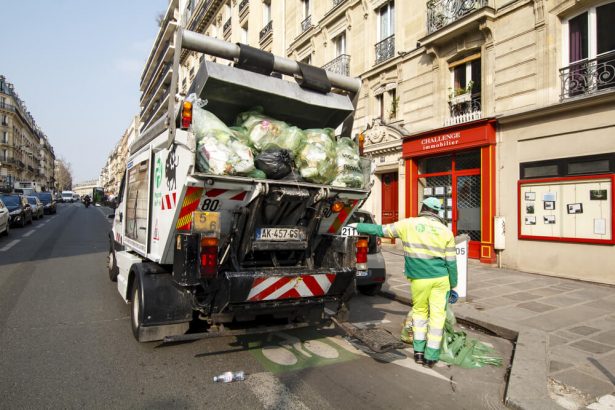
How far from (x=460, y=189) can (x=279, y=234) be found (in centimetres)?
889

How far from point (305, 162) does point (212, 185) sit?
1.02 m

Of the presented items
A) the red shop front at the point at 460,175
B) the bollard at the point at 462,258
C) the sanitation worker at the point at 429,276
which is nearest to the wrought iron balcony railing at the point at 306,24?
the red shop front at the point at 460,175

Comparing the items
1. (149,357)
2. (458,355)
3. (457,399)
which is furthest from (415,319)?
(149,357)

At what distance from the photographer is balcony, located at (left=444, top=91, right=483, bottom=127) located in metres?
11.2

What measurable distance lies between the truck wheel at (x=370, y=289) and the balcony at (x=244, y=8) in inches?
869

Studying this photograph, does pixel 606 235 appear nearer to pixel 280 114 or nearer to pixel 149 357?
pixel 280 114

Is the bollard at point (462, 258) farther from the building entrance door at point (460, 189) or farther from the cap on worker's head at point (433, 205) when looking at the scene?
the building entrance door at point (460, 189)

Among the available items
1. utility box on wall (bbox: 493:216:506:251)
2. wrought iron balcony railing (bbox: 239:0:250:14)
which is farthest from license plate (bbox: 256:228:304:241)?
wrought iron balcony railing (bbox: 239:0:250:14)

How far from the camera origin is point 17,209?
1805cm

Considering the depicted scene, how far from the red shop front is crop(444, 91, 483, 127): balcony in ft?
1.13

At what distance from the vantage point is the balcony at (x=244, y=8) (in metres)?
24.6

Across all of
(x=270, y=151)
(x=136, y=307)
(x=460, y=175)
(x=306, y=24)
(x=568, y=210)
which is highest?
(x=306, y=24)

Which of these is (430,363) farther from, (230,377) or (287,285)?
(230,377)

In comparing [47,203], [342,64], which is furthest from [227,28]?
[47,203]
